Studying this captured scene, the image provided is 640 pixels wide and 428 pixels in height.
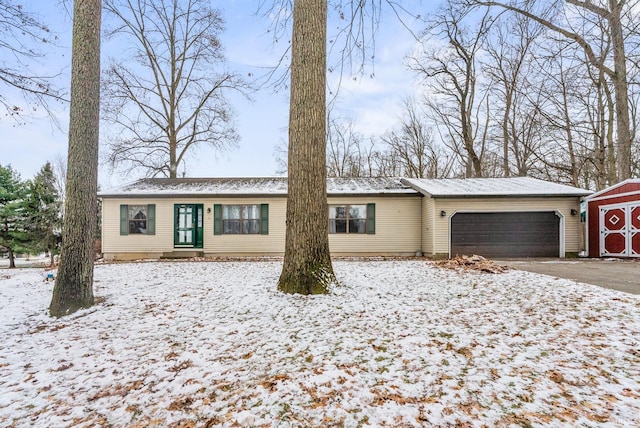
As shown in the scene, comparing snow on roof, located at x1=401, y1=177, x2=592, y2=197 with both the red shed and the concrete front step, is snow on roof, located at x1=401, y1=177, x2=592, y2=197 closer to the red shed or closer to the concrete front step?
the red shed

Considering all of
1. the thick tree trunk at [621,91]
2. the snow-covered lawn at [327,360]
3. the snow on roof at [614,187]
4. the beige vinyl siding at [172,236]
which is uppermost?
the thick tree trunk at [621,91]

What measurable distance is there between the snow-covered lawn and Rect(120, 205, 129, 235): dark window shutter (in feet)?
22.6

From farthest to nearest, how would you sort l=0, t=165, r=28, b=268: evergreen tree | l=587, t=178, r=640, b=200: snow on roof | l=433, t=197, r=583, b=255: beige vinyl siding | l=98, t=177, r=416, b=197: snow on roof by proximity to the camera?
l=0, t=165, r=28, b=268: evergreen tree
l=98, t=177, r=416, b=197: snow on roof
l=433, t=197, r=583, b=255: beige vinyl siding
l=587, t=178, r=640, b=200: snow on roof

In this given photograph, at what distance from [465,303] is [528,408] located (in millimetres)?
2559

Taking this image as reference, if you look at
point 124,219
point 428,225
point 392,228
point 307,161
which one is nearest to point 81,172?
point 307,161

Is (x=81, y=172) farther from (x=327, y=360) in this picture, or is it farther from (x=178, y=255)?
(x=178, y=255)

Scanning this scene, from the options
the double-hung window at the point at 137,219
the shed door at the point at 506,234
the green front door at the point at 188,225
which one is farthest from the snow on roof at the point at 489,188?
the double-hung window at the point at 137,219

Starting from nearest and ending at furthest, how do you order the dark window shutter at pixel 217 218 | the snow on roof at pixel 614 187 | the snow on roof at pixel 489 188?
the snow on roof at pixel 614 187 → the snow on roof at pixel 489 188 → the dark window shutter at pixel 217 218

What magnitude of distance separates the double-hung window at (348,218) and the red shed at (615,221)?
7842 millimetres

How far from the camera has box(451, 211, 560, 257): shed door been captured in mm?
10453

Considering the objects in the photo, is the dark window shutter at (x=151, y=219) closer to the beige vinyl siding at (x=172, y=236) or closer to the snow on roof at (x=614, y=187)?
the beige vinyl siding at (x=172, y=236)

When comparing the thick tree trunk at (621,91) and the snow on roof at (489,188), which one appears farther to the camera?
the snow on roof at (489,188)

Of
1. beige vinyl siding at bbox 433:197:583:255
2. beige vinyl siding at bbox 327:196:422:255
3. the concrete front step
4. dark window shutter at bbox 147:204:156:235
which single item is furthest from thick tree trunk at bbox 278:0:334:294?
dark window shutter at bbox 147:204:156:235

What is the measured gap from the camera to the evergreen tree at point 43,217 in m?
17.7
